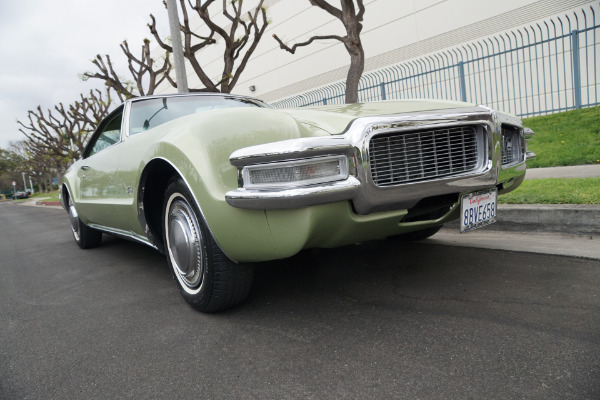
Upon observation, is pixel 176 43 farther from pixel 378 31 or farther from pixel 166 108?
pixel 378 31

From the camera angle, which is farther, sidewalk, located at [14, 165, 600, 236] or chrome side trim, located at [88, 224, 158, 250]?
sidewalk, located at [14, 165, 600, 236]

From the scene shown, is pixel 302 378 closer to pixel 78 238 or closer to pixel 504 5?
pixel 78 238

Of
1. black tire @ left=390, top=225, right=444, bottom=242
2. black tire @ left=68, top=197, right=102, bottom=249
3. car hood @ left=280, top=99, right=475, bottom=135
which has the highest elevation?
car hood @ left=280, top=99, right=475, bottom=135

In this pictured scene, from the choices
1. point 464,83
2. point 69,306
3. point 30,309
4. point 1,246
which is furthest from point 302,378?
point 464,83

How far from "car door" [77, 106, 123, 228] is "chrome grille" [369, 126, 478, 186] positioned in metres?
2.04

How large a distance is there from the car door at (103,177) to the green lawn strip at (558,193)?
346 cm

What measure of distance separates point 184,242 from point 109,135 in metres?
2.00

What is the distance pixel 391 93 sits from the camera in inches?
460

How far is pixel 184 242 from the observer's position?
7.71 ft

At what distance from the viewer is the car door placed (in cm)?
325

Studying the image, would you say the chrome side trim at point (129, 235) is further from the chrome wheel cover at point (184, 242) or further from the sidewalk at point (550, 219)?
the sidewalk at point (550, 219)

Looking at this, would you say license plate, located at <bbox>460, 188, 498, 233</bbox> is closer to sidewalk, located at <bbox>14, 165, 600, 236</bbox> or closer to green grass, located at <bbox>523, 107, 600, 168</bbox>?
sidewalk, located at <bbox>14, 165, 600, 236</bbox>

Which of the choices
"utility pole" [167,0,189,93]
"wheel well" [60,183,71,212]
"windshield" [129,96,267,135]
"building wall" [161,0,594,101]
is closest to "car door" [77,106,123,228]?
"windshield" [129,96,267,135]

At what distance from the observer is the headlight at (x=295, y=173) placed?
1.76 m
